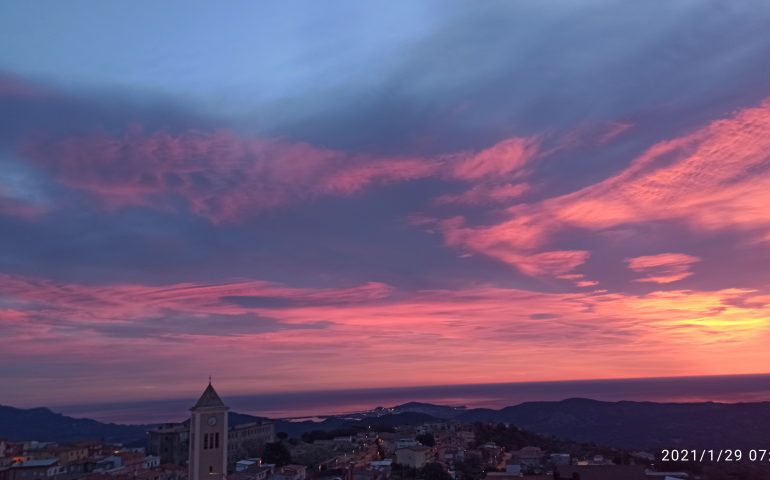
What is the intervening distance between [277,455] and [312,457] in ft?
13.1

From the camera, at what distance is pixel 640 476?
3172 centimetres

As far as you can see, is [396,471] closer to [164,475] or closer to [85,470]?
[164,475]

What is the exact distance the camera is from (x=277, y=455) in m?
67.1

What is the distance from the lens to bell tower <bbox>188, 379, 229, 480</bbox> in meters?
43.4

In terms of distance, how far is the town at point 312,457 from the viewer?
44.0 m

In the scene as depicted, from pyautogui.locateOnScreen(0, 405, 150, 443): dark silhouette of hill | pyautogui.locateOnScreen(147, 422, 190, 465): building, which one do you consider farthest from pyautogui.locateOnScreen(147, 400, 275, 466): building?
pyautogui.locateOnScreen(0, 405, 150, 443): dark silhouette of hill

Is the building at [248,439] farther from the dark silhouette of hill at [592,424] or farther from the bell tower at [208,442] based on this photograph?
the bell tower at [208,442]

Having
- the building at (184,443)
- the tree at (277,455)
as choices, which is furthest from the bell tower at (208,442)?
the building at (184,443)

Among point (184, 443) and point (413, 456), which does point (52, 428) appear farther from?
point (413, 456)

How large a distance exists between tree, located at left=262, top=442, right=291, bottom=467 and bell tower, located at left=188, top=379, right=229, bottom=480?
22.3 meters

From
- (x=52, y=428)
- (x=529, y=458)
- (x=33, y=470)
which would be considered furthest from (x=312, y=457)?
(x=52, y=428)

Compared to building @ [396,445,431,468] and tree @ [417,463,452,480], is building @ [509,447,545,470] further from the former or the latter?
building @ [396,445,431,468]

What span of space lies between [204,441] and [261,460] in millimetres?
23386

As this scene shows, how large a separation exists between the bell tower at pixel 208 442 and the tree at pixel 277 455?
2226 centimetres
